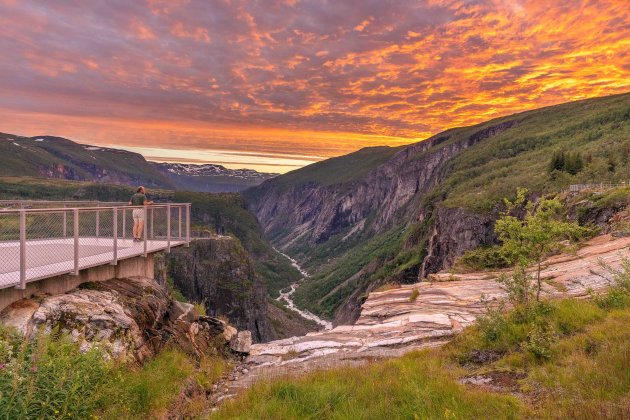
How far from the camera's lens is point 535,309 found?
9820 mm

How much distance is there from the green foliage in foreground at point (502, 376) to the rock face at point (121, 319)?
3576 millimetres

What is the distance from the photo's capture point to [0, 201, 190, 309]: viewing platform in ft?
28.2

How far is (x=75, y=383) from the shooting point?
5.94 metres

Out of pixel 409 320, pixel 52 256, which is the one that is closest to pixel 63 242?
pixel 52 256

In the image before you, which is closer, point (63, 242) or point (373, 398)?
point (373, 398)

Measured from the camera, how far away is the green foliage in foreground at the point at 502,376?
576 cm

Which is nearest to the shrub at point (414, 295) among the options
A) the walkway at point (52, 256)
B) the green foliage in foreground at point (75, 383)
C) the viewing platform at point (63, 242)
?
the green foliage in foreground at point (75, 383)

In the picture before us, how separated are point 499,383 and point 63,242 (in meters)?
11.4

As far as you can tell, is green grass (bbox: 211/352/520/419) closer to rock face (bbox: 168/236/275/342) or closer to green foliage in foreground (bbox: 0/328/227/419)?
green foliage in foreground (bbox: 0/328/227/419)

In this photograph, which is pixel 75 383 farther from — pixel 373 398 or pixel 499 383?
pixel 499 383

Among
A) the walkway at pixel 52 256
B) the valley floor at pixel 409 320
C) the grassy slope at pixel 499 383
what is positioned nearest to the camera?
the grassy slope at pixel 499 383

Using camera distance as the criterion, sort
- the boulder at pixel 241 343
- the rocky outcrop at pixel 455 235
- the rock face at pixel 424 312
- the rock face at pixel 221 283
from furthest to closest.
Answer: the rock face at pixel 221 283 → the rocky outcrop at pixel 455 235 → the boulder at pixel 241 343 → the rock face at pixel 424 312

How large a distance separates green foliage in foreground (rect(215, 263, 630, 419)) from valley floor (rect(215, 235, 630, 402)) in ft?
5.73

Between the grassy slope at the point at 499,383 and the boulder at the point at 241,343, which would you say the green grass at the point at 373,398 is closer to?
the grassy slope at the point at 499,383
